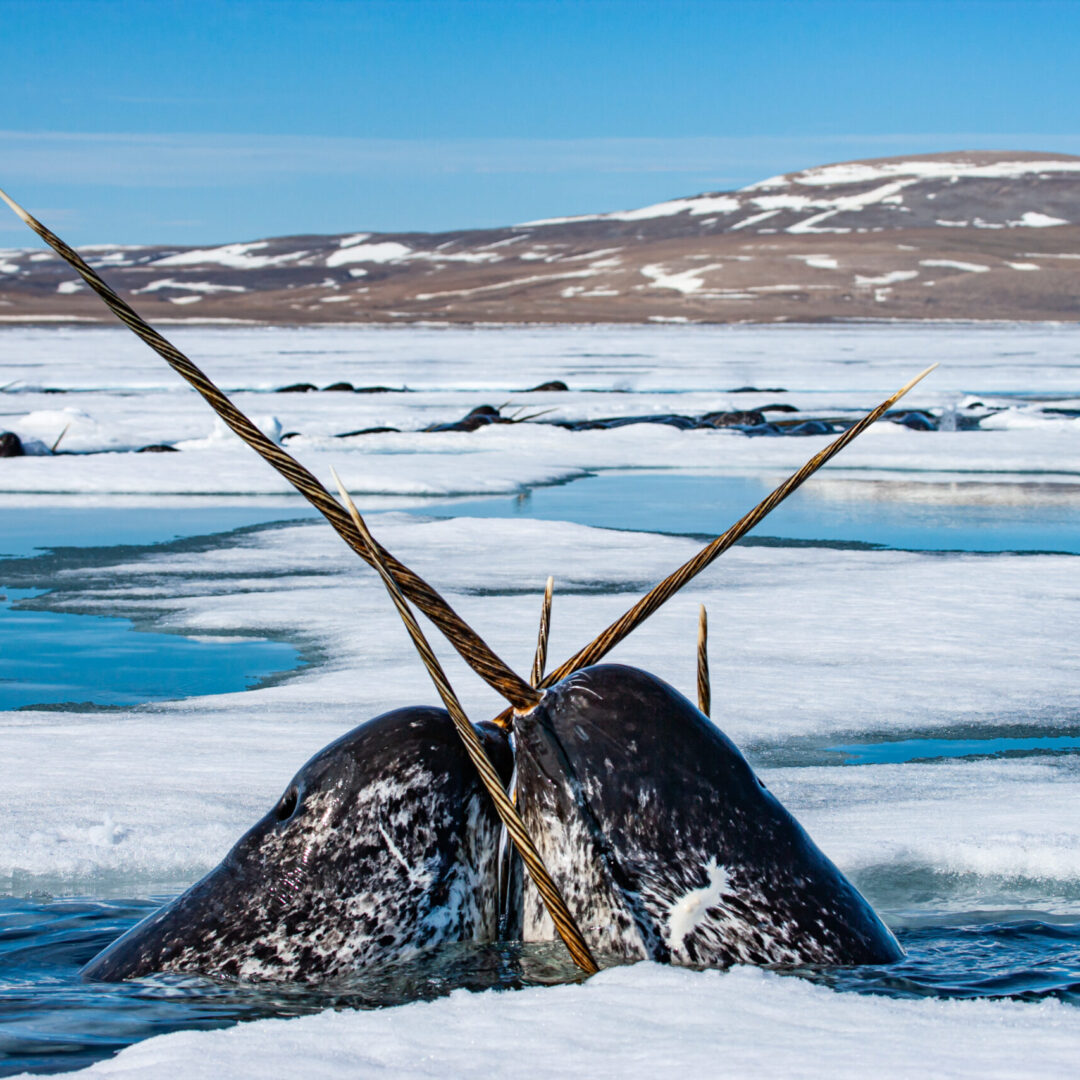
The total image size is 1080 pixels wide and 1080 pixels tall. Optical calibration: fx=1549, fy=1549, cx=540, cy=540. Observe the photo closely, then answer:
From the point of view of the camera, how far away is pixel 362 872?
8.86 ft

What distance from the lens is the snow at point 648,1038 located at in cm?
213

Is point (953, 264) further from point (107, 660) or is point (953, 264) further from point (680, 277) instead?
point (107, 660)

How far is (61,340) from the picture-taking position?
166 feet

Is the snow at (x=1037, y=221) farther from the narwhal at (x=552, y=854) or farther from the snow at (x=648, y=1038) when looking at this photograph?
the snow at (x=648, y=1038)

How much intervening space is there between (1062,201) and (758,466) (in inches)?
4603

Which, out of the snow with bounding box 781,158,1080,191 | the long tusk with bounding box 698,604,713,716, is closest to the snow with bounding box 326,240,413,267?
the snow with bounding box 781,158,1080,191

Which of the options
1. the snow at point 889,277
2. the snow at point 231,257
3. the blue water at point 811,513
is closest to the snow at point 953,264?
the snow at point 889,277

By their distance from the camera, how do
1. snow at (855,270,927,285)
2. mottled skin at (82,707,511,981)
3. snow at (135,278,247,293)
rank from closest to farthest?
mottled skin at (82,707,511,981) → snow at (855,270,927,285) → snow at (135,278,247,293)

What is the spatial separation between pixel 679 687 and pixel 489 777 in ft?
10.2

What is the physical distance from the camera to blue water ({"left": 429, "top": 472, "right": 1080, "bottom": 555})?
32.9 ft

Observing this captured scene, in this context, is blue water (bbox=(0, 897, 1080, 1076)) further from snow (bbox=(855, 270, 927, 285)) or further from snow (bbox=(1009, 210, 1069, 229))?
snow (bbox=(1009, 210, 1069, 229))

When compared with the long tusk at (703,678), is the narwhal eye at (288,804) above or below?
below

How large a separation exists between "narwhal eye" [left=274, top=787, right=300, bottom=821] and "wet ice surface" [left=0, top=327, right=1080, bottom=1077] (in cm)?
32

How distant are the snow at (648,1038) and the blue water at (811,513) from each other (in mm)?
7290
